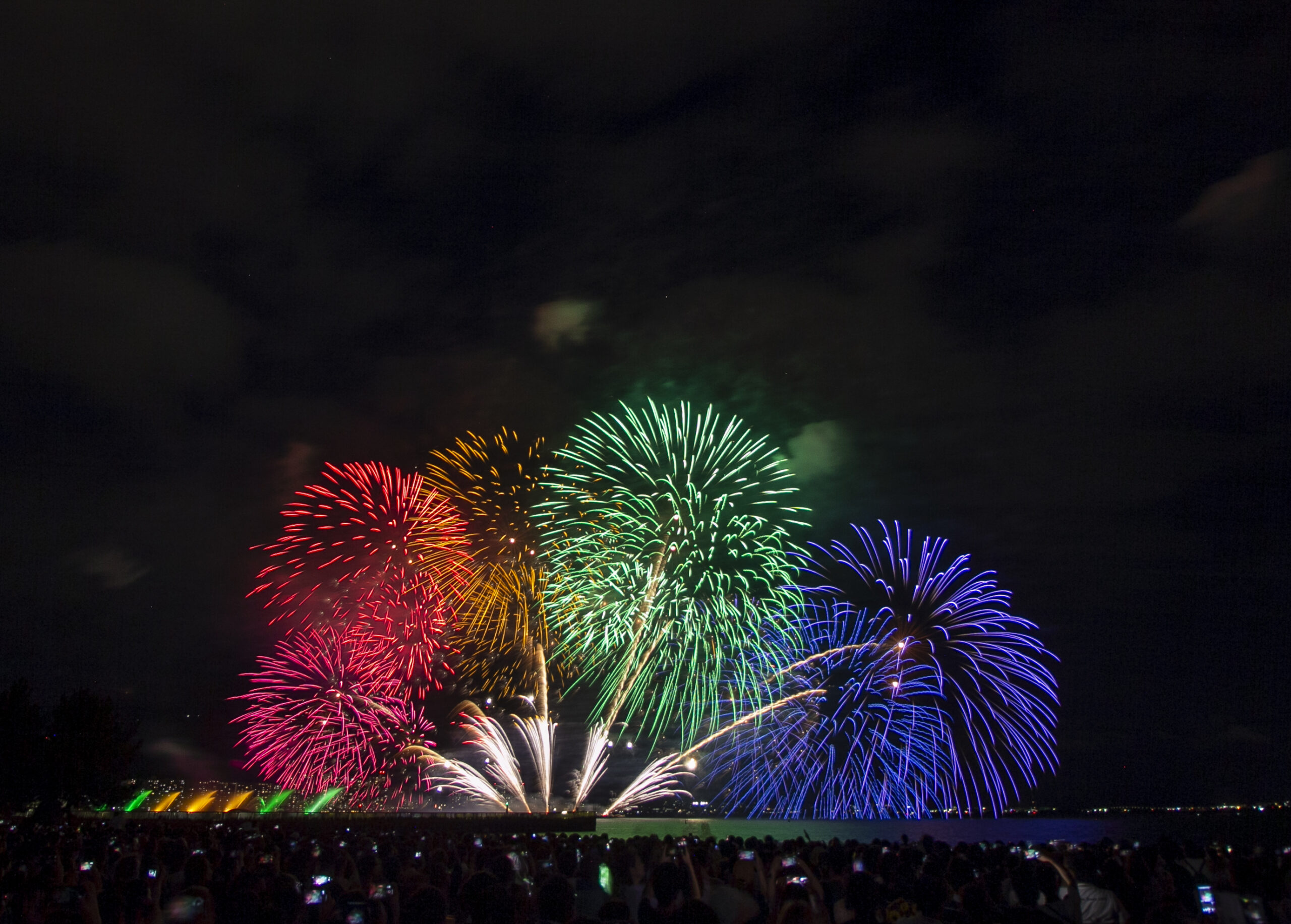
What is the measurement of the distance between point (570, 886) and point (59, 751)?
2572 inches

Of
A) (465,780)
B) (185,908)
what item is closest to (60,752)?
(465,780)

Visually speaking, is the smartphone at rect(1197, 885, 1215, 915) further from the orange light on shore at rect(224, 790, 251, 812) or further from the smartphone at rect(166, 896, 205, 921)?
the orange light on shore at rect(224, 790, 251, 812)

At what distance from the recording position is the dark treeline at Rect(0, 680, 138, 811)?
55.1 metres

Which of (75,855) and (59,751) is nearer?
(75,855)

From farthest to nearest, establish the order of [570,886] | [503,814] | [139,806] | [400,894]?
[139,806]
[503,814]
[400,894]
[570,886]

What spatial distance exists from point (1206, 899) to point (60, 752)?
2622 inches

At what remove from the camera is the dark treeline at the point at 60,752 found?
181ft

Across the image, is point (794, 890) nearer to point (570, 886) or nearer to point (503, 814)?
point (570, 886)

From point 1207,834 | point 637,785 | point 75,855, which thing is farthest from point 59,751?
point 1207,834

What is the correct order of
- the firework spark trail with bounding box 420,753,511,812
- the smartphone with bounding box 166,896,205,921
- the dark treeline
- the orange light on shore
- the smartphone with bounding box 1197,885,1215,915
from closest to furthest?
the smartphone with bounding box 166,896,205,921 → the smartphone with bounding box 1197,885,1215,915 → the firework spark trail with bounding box 420,753,511,812 → the dark treeline → the orange light on shore

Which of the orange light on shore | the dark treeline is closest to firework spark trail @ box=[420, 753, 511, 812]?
the dark treeline

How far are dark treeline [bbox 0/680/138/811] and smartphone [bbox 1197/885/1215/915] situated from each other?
66140 millimetres

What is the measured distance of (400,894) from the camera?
8.95 meters

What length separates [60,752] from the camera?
5641cm
